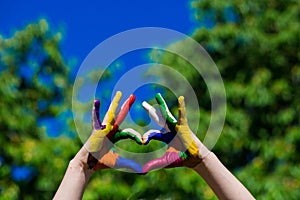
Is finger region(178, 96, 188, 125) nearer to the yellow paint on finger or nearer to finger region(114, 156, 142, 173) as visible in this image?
the yellow paint on finger

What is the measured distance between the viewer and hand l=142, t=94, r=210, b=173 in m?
2.47

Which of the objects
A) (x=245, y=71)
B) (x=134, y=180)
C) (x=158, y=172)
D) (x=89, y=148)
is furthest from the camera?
(x=245, y=71)

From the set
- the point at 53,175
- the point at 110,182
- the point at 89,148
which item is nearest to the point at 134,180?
the point at 110,182

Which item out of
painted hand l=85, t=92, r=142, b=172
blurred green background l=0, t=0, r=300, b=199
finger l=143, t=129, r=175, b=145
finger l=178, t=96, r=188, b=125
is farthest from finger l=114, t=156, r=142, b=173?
blurred green background l=0, t=0, r=300, b=199

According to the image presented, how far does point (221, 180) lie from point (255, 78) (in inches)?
308

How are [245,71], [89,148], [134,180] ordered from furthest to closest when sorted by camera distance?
[245,71], [134,180], [89,148]

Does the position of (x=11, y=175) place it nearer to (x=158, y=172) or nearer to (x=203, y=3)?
(x=158, y=172)

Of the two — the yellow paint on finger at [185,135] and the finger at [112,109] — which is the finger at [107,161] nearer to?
the finger at [112,109]

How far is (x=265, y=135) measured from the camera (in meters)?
10.3

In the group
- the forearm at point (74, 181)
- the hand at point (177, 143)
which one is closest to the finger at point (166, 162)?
the hand at point (177, 143)

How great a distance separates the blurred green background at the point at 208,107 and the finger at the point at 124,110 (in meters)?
6.02

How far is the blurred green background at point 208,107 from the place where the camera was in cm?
920

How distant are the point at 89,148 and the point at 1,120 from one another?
797cm

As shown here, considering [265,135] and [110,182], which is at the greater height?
[265,135]
